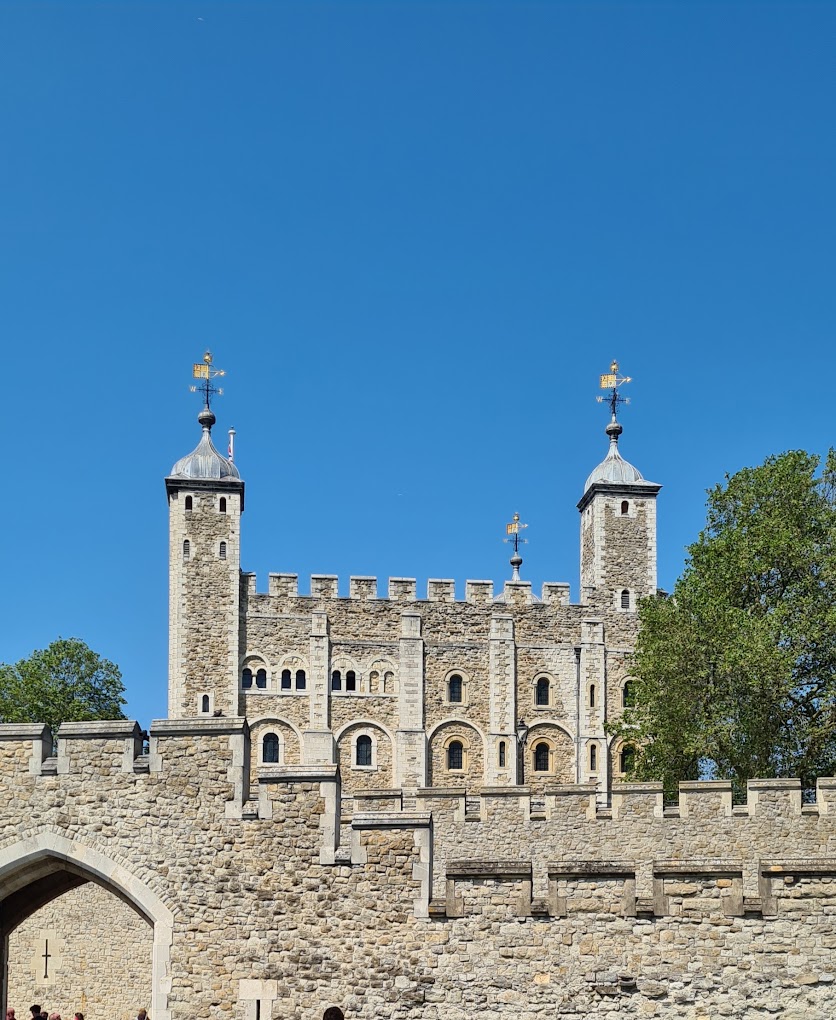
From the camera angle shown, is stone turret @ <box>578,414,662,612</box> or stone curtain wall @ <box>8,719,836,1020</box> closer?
stone curtain wall @ <box>8,719,836,1020</box>

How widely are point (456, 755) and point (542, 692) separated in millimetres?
4006

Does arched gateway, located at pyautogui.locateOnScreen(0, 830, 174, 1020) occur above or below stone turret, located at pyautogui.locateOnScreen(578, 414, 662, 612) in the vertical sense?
below

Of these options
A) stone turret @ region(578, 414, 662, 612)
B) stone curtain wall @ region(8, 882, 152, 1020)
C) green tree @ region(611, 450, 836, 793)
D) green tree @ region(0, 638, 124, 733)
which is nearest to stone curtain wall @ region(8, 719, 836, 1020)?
stone curtain wall @ region(8, 882, 152, 1020)

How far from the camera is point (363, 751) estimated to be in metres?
56.4

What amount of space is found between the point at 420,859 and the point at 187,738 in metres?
2.91

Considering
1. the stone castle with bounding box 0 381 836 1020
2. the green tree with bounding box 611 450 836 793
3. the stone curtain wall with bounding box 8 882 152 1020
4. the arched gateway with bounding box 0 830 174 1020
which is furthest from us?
the green tree with bounding box 611 450 836 793

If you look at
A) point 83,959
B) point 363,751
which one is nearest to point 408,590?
point 363,751

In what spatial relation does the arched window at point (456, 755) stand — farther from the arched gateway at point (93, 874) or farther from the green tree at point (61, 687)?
the arched gateway at point (93, 874)

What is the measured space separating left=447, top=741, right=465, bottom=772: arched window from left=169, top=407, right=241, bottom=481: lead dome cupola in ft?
41.2

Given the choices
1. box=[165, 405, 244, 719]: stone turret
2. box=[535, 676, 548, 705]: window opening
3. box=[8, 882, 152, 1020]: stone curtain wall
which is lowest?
box=[8, 882, 152, 1020]: stone curtain wall

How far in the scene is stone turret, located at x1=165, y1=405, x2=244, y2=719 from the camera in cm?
5497

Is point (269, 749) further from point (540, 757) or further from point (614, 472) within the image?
point (614, 472)

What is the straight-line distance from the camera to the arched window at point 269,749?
5494 cm

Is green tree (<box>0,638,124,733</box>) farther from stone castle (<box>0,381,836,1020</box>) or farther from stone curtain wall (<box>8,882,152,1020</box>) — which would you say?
stone castle (<box>0,381,836,1020</box>)
